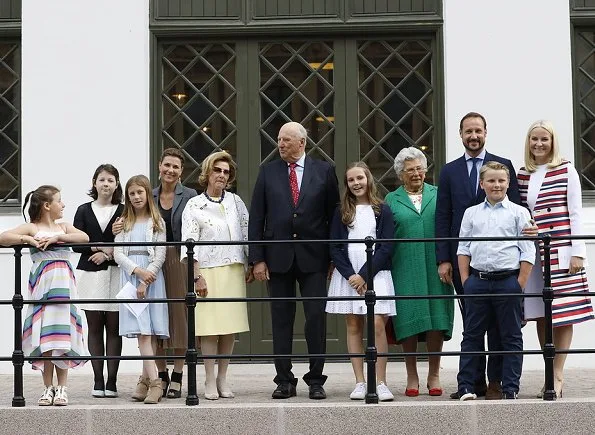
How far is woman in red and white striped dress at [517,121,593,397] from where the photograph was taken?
9141mm

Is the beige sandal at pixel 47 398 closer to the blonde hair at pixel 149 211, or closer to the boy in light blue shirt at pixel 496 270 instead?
the blonde hair at pixel 149 211

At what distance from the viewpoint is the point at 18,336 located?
349 inches

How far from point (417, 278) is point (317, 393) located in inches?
49.1

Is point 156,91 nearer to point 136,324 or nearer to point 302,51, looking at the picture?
point 302,51

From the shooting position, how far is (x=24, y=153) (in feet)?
40.6

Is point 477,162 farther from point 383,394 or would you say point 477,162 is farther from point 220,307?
point 220,307

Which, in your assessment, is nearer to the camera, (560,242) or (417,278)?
(560,242)

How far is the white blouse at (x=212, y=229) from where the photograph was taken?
376 inches

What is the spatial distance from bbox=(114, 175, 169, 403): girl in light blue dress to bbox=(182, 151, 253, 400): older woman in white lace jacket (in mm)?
305

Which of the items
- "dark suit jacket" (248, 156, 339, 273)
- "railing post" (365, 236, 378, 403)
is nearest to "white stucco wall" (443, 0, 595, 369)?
"dark suit jacket" (248, 156, 339, 273)

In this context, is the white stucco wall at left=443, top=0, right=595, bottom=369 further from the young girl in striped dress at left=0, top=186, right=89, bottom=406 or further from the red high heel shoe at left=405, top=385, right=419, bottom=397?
the young girl in striped dress at left=0, top=186, right=89, bottom=406

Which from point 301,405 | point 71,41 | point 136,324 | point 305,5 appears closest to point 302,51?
point 305,5

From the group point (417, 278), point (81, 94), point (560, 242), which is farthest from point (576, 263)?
point (81, 94)

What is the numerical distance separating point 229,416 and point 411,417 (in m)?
1.36
